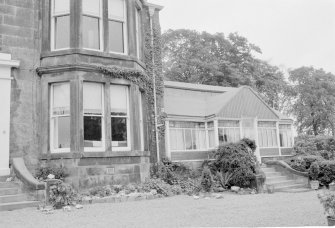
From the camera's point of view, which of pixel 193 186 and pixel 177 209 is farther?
pixel 193 186

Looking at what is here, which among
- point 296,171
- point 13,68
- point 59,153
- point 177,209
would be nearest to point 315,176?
point 296,171

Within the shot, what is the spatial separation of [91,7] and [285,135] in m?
15.5

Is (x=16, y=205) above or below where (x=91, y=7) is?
below

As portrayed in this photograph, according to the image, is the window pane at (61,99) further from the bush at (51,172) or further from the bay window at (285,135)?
the bay window at (285,135)

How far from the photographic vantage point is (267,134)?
71.1 ft

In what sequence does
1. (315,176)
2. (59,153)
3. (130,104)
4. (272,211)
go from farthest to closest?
(315,176) → (130,104) → (59,153) → (272,211)

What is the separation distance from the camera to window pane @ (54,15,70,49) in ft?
45.3

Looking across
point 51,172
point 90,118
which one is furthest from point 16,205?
point 90,118

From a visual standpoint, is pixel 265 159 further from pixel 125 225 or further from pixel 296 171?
pixel 125 225

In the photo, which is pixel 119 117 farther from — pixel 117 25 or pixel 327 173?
pixel 327 173

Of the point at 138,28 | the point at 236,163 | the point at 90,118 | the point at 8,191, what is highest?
the point at 138,28

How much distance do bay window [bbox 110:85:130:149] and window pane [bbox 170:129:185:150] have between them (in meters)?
4.62

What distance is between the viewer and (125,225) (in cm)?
762

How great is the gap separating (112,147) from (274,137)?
12213 mm
